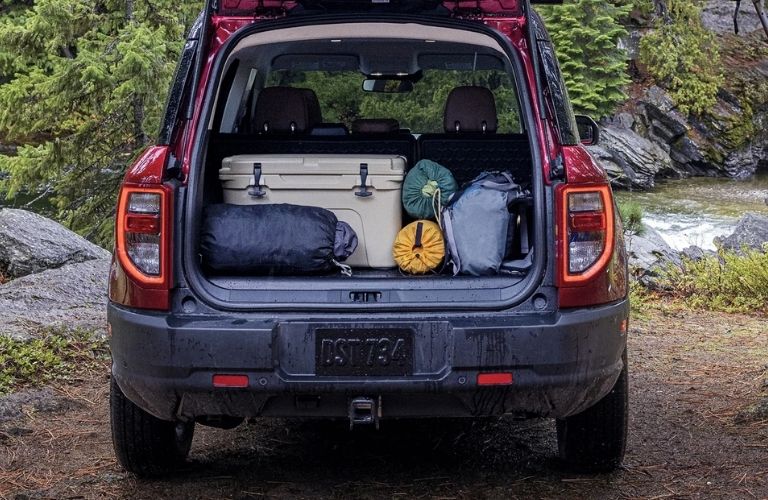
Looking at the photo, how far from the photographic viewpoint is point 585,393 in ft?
11.3

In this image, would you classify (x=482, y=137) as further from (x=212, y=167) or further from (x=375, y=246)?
(x=212, y=167)

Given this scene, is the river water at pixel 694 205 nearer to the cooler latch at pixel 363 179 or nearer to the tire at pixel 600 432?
the tire at pixel 600 432

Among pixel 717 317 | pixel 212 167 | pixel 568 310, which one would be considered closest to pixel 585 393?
pixel 568 310

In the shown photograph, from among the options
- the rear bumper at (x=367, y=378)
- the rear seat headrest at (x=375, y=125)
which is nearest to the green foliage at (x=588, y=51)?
the rear seat headrest at (x=375, y=125)

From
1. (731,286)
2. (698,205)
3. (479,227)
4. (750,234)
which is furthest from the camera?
(698,205)

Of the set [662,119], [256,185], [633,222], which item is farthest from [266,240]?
[662,119]

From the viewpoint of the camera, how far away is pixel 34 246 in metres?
8.36

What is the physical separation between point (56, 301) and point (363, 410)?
442 cm

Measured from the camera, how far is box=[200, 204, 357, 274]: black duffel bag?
3.62 metres

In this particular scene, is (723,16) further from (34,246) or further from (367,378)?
(367,378)

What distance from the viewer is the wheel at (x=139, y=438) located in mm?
3920

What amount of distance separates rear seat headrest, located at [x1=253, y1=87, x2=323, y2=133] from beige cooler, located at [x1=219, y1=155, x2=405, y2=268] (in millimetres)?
787

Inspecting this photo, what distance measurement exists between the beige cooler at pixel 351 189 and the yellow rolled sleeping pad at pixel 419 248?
18cm

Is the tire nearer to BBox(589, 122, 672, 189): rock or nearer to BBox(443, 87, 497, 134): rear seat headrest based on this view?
BBox(443, 87, 497, 134): rear seat headrest
